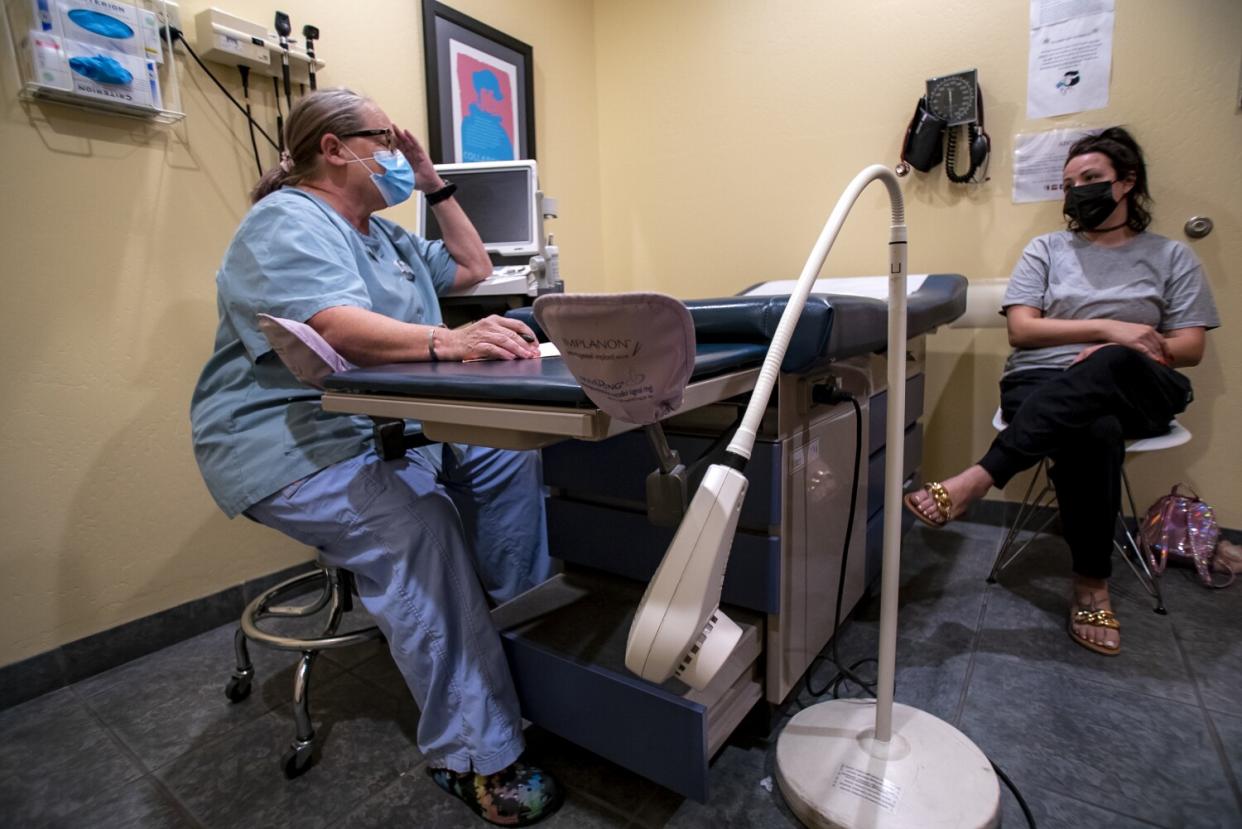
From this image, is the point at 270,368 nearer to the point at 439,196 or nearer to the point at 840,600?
the point at 439,196

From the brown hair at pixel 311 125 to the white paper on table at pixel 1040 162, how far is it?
1.86 metres

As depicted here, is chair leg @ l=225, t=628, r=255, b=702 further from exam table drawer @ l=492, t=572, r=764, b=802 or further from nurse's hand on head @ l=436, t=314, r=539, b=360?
nurse's hand on head @ l=436, t=314, r=539, b=360

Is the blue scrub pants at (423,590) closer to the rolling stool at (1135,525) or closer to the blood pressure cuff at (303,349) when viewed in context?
the blood pressure cuff at (303,349)

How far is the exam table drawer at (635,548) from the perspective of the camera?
3.33 feet

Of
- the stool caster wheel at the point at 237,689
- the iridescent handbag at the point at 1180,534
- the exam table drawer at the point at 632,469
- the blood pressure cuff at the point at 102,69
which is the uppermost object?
the blood pressure cuff at the point at 102,69

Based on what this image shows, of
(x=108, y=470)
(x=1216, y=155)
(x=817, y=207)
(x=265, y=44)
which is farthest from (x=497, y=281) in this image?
(x=1216, y=155)

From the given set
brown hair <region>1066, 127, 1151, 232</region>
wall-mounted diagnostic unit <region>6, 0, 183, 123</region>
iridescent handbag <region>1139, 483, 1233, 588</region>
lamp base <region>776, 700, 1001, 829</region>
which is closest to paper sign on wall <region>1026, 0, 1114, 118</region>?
brown hair <region>1066, 127, 1151, 232</region>

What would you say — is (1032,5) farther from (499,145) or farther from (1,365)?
(1,365)

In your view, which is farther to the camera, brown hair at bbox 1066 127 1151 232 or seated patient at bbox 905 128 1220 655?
brown hair at bbox 1066 127 1151 232

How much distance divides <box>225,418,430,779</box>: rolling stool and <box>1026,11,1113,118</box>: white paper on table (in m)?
2.04

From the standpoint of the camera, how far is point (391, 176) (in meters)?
1.25

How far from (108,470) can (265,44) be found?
3.60ft

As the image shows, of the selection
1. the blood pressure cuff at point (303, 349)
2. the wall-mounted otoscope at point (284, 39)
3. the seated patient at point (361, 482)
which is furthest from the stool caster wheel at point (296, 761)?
→ the wall-mounted otoscope at point (284, 39)

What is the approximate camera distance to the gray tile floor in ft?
3.28
